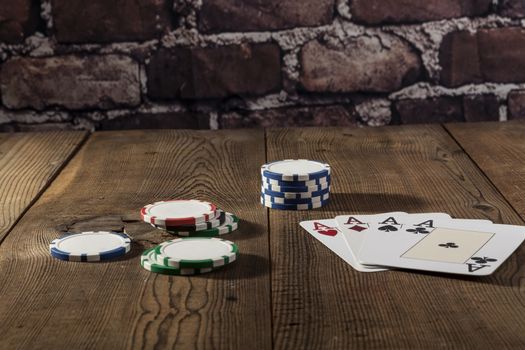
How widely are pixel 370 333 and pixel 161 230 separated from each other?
1.65 ft

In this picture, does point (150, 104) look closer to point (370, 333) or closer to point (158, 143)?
point (158, 143)

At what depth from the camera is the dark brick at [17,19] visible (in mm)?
2746

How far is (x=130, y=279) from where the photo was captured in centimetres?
127

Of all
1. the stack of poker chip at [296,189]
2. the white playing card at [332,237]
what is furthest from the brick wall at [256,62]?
the white playing card at [332,237]

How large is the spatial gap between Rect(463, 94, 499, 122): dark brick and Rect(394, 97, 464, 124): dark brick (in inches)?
0.8

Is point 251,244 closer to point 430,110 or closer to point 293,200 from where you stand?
point 293,200

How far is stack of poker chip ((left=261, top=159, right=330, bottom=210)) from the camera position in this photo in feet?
5.17

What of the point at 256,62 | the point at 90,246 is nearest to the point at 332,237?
the point at 90,246

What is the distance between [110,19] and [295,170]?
4.11 ft

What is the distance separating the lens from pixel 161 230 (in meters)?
1.48

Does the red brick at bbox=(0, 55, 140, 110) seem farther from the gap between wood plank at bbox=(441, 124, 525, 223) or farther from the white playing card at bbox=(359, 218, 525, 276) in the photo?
the white playing card at bbox=(359, 218, 525, 276)

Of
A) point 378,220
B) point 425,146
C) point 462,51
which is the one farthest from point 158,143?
point 462,51

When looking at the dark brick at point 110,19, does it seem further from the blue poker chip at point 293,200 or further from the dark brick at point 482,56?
the blue poker chip at point 293,200

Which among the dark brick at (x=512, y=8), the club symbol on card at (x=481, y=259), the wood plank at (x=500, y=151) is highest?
the dark brick at (x=512, y=8)
